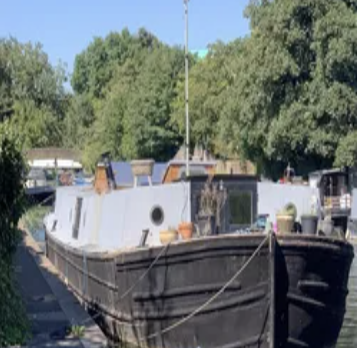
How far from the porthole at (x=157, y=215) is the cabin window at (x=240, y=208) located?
1203 mm

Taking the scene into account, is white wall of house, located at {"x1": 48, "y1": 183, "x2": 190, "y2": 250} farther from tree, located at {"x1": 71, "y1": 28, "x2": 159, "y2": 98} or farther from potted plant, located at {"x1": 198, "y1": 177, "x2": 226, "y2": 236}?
tree, located at {"x1": 71, "y1": 28, "x2": 159, "y2": 98}

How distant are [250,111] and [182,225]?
2900 centimetres

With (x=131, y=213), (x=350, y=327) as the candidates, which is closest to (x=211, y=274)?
(x=131, y=213)

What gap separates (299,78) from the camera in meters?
41.6

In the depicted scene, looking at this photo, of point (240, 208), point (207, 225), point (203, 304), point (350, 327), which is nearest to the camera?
point (203, 304)

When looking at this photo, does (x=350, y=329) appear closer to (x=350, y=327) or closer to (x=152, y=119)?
(x=350, y=327)

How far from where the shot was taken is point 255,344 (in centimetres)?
1302

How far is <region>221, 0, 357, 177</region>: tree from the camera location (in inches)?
1533

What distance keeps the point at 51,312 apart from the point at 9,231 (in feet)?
13.9

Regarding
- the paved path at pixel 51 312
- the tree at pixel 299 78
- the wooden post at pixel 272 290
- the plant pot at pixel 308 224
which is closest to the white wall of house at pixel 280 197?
the plant pot at pixel 308 224

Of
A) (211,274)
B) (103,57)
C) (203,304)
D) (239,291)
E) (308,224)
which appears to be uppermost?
(103,57)

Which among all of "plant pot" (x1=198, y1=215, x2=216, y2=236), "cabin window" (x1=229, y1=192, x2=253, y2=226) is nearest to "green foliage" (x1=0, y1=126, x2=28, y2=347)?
"plant pot" (x1=198, y1=215, x2=216, y2=236)

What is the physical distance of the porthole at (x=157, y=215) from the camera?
50.4 feet

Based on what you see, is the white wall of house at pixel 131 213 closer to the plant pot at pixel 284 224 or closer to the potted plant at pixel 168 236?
the potted plant at pixel 168 236
